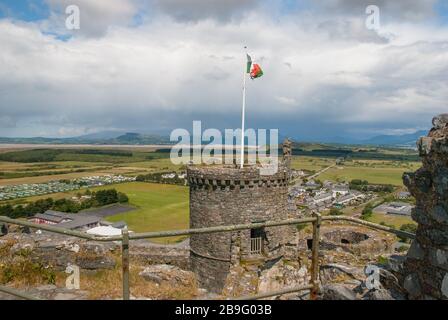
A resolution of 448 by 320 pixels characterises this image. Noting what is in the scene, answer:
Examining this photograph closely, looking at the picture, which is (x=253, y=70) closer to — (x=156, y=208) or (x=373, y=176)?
(x=156, y=208)

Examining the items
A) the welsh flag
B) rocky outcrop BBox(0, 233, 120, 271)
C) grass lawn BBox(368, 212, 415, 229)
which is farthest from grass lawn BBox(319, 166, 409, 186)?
rocky outcrop BBox(0, 233, 120, 271)

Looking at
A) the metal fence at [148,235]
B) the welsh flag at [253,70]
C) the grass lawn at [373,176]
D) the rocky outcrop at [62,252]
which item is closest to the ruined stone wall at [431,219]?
the metal fence at [148,235]

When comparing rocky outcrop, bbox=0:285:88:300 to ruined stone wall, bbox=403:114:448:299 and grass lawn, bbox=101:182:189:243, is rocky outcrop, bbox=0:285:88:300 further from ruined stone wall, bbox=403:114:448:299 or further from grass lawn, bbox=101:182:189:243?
grass lawn, bbox=101:182:189:243

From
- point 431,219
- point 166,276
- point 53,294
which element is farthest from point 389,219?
point 53,294

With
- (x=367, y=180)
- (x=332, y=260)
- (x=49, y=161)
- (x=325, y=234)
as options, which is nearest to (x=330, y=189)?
(x=367, y=180)

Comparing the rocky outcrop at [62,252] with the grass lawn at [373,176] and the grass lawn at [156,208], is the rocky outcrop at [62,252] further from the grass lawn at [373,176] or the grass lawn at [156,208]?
the grass lawn at [373,176]
